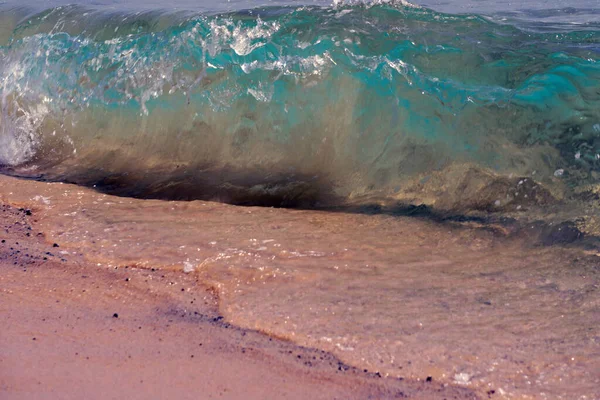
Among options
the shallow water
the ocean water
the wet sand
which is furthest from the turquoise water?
the wet sand

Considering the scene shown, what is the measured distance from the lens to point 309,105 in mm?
4605

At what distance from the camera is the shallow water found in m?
2.28

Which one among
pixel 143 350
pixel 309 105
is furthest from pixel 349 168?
pixel 143 350

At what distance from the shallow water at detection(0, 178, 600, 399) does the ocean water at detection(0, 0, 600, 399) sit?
0.01 metres

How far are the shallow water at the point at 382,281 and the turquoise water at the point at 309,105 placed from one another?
52 centimetres

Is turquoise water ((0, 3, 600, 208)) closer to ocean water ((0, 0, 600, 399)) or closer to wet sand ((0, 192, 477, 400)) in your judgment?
ocean water ((0, 0, 600, 399))

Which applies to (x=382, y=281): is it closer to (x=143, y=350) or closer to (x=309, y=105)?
(x=143, y=350)

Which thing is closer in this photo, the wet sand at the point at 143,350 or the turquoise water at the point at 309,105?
the wet sand at the point at 143,350

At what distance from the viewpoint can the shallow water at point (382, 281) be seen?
2.28 metres

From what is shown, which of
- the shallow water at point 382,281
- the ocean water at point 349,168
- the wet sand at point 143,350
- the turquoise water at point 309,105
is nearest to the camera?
the wet sand at point 143,350

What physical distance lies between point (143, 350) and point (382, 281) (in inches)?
42.7

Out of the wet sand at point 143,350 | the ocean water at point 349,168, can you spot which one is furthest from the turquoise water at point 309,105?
the wet sand at point 143,350

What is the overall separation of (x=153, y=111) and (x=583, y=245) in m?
3.27

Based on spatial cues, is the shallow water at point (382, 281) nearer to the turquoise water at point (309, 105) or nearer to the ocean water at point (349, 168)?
the ocean water at point (349, 168)
